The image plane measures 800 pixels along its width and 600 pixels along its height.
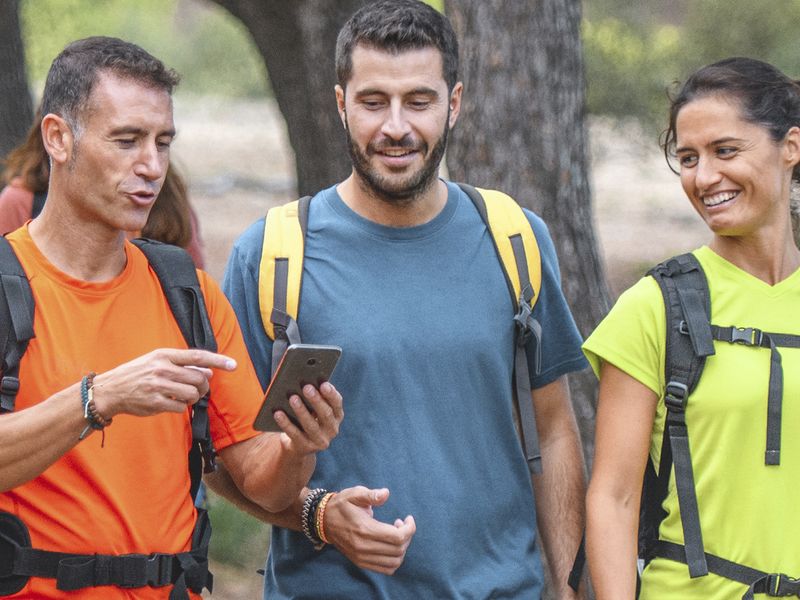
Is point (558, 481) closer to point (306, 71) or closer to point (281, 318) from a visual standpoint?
point (281, 318)

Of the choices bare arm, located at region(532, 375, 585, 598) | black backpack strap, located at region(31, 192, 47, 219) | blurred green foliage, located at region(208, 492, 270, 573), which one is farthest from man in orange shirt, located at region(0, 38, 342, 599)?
blurred green foliage, located at region(208, 492, 270, 573)

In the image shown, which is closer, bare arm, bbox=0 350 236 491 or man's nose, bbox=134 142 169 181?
bare arm, bbox=0 350 236 491

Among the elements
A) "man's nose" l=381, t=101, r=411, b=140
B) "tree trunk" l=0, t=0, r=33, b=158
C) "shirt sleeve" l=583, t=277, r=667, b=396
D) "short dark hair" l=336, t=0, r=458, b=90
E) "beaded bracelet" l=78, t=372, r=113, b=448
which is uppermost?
"tree trunk" l=0, t=0, r=33, b=158

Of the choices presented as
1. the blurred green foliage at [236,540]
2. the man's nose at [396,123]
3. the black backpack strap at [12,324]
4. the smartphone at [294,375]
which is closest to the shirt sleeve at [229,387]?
the smartphone at [294,375]

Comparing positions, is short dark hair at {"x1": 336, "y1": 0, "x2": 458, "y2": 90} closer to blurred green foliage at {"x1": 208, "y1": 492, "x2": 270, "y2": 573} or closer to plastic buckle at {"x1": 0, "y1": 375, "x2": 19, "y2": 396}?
plastic buckle at {"x1": 0, "y1": 375, "x2": 19, "y2": 396}

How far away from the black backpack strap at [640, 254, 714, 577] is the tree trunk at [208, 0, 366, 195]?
14.3ft

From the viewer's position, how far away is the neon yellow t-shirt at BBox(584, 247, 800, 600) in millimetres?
3342

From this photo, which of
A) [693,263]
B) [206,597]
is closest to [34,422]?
[693,263]

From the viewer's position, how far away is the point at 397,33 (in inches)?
145

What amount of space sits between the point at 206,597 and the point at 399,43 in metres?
5.39

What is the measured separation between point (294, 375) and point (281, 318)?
486 mm

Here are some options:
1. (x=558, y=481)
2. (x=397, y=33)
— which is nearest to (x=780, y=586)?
(x=558, y=481)

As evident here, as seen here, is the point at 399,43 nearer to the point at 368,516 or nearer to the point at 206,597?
the point at 368,516

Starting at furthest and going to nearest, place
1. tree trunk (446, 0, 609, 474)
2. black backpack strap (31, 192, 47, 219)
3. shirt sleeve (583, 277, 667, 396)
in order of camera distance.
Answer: tree trunk (446, 0, 609, 474), black backpack strap (31, 192, 47, 219), shirt sleeve (583, 277, 667, 396)
